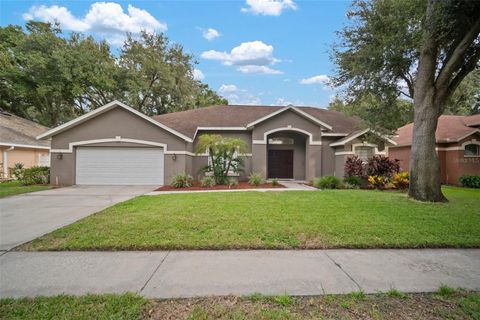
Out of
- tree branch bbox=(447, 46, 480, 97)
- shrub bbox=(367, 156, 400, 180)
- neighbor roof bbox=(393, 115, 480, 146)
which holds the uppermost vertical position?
tree branch bbox=(447, 46, 480, 97)

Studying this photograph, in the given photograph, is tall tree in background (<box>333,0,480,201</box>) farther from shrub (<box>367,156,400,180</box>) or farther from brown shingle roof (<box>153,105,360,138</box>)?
brown shingle roof (<box>153,105,360,138</box>)

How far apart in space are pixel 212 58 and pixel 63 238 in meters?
21.7

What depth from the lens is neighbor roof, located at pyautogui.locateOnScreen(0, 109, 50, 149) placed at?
17350mm

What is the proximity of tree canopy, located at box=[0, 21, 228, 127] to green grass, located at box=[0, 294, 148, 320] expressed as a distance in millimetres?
24068

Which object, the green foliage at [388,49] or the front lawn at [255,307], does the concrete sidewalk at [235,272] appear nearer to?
the front lawn at [255,307]

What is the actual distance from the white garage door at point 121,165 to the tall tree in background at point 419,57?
10.7 metres

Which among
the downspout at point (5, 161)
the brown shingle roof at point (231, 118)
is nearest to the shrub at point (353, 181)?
the brown shingle roof at point (231, 118)

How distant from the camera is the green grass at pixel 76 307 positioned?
256cm

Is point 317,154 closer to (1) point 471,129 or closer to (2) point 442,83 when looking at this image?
(2) point 442,83

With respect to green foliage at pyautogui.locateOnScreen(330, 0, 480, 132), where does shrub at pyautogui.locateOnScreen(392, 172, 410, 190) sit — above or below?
below

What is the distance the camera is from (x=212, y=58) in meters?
23.4

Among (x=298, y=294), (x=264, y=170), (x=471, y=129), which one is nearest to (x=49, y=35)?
(x=264, y=170)

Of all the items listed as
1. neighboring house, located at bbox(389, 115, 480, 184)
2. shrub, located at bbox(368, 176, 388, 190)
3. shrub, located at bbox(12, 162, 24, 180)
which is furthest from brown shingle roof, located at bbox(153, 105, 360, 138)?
shrub, located at bbox(12, 162, 24, 180)

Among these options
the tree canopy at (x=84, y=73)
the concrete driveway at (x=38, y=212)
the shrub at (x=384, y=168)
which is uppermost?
the tree canopy at (x=84, y=73)
